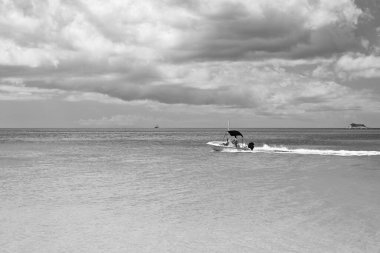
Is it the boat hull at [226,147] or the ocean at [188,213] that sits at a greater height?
the boat hull at [226,147]

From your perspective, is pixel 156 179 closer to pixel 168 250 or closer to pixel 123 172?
pixel 123 172

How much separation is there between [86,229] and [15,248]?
3.13 meters

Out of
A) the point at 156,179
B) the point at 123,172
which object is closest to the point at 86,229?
the point at 156,179

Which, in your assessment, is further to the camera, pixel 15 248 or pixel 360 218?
pixel 360 218

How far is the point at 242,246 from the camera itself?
14.4m

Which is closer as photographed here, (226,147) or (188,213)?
(188,213)

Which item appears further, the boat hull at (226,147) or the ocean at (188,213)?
the boat hull at (226,147)

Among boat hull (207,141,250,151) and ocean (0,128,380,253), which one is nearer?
ocean (0,128,380,253)

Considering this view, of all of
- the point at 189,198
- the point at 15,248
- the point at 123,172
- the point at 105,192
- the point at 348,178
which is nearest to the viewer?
the point at 15,248

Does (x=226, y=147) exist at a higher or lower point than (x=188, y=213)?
higher

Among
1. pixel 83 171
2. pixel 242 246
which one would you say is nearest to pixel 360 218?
pixel 242 246

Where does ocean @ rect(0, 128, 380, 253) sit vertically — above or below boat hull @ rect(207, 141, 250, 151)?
below

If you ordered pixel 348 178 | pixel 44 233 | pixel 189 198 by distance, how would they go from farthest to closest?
pixel 348 178, pixel 189 198, pixel 44 233

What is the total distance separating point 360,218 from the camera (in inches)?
742
